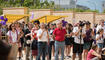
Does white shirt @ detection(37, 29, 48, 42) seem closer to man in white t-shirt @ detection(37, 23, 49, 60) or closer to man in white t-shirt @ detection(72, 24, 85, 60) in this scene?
man in white t-shirt @ detection(37, 23, 49, 60)

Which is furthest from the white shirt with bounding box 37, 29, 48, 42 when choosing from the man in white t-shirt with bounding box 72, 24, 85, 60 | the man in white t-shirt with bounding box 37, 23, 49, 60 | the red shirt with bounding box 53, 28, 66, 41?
the man in white t-shirt with bounding box 72, 24, 85, 60

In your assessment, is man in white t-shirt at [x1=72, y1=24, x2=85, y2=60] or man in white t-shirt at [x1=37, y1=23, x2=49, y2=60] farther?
man in white t-shirt at [x1=72, y1=24, x2=85, y2=60]

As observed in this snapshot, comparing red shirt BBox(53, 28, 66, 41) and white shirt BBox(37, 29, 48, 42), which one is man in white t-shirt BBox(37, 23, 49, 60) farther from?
red shirt BBox(53, 28, 66, 41)

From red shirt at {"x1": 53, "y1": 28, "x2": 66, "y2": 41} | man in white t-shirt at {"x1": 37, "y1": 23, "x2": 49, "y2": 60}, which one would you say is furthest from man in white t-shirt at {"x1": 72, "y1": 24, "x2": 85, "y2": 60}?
man in white t-shirt at {"x1": 37, "y1": 23, "x2": 49, "y2": 60}

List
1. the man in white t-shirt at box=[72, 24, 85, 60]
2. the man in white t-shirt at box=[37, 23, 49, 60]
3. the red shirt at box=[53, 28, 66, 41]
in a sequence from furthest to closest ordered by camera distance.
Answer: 1. the man in white t-shirt at box=[72, 24, 85, 60]
2. the red shirt at box=[53, 28, 66, 41]
3. the man in white t-shirt at box=[37, 23, 49, 60]

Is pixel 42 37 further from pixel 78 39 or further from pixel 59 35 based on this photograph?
pixel 78 39

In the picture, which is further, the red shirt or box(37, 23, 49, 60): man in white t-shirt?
the red shirt

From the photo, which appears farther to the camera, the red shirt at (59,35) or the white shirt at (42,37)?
the red shirt at (59,35)

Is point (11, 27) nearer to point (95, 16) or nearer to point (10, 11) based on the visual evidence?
point (10, 11)

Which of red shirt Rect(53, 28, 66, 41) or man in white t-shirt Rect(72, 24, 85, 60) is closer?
red shirt Rect(53, 28, 66, 41)

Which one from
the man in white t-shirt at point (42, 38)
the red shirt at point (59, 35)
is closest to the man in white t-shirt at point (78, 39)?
the red shirt at point (59, 35)

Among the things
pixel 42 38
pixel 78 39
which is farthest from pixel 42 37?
pixel 78 39

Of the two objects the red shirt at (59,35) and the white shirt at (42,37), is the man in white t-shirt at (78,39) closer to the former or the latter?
the red shirt at (59,35)

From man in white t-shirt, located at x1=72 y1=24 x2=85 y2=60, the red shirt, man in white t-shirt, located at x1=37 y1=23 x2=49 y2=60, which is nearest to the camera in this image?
man in white t-shirt, located at x1=37 y1=23 x2=49 y2=60
